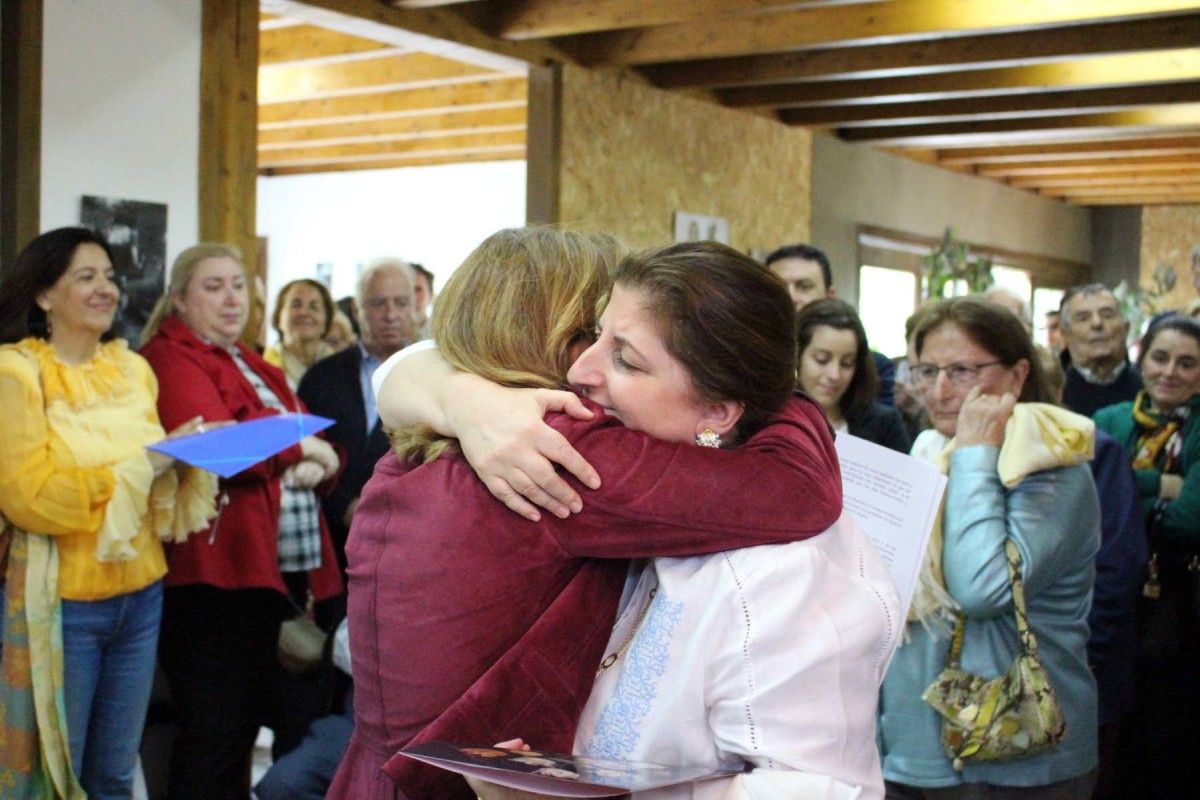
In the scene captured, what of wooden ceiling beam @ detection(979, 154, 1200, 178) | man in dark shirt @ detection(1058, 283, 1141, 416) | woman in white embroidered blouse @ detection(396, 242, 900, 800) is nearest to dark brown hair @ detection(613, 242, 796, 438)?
woman in white embroidered blouse @ detection(396, 242, 900, 800)

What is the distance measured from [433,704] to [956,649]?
1296 mm

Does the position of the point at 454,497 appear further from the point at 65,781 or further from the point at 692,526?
the point at 65,781

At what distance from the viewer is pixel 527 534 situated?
4.10 ft

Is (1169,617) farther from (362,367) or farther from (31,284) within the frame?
(31,284)

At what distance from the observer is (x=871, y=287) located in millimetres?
9961

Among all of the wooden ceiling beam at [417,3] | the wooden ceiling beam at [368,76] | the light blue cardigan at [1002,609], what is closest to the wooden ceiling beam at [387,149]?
the wooden ceiling beam at [368,76]

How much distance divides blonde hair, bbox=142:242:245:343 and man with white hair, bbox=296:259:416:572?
0.68 meters

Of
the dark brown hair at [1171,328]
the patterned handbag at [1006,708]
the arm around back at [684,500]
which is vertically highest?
the dark brown hair at [1171,328]

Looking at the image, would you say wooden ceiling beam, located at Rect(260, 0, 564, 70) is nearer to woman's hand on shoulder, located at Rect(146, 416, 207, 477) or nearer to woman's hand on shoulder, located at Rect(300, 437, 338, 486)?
woman's hand on shoulder, located at Rect(300, 437, 338, 486)

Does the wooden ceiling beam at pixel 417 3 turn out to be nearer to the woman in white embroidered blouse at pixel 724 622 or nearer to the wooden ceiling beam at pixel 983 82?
the wooden ceiling beam at pixel 983 82

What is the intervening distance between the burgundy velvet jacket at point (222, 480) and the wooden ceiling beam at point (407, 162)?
693cm

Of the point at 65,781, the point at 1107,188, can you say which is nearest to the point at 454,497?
the point at 65,781

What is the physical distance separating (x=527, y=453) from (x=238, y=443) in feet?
6.59

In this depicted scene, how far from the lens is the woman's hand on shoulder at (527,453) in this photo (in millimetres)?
1229
